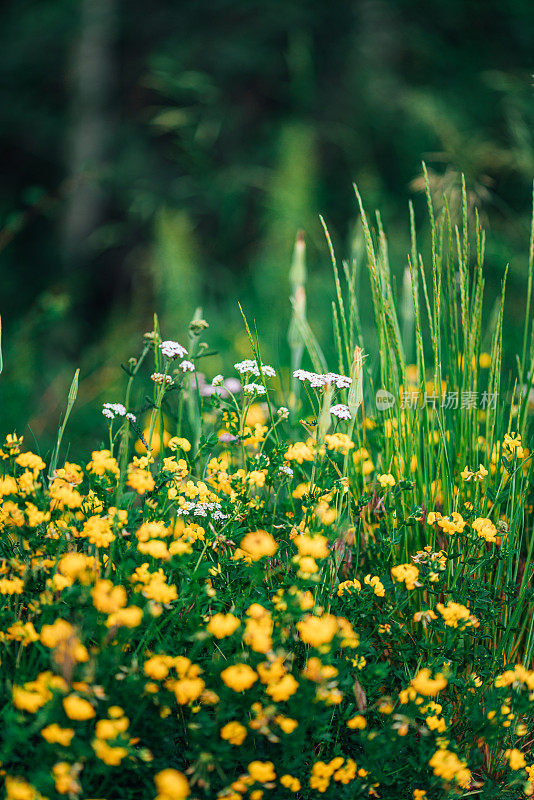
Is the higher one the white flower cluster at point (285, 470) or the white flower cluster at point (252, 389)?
the white flower cluster at point (252, 389)

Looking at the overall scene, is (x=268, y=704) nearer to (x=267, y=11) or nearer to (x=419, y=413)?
(x=419, y=413)

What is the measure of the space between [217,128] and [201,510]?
151 inches

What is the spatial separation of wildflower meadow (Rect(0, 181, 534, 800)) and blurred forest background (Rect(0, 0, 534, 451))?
108 inches

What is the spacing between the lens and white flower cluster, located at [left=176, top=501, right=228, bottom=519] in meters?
1.04

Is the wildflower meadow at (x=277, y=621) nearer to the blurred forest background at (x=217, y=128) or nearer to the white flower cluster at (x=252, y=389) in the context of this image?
the white flower cluster at (x=252, y=389)

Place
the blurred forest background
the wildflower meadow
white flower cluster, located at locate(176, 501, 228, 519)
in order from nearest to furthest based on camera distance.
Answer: the wildflower meadow → white flower cluster, located at locate(176, 501, 228, 519) → the blurred forest background

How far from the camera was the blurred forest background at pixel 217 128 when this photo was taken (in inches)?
162

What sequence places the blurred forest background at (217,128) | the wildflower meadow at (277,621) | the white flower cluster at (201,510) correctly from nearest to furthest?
1. the wildflower meadow at (277,621)
2. the white flower cluster at (201,510)
3. the blurred forest background at (217,128)

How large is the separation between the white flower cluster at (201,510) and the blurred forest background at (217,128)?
283 centimetres

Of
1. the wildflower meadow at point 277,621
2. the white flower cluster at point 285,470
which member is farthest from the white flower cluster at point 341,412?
the white flower cluster at point 285,470

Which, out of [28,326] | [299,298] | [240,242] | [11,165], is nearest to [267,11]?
[240,242]

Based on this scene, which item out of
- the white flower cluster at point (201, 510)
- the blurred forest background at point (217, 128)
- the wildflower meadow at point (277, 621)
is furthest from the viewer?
the blurred forest background at point (217, 128)

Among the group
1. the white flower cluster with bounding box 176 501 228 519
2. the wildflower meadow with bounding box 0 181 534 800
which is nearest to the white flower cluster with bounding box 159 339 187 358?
the wildflower meadow with bounding box 0 181 534 800

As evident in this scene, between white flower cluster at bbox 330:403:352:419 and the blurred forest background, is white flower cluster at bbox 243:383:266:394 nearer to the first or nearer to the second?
white flower cluster at bbox 330:403:352:419
